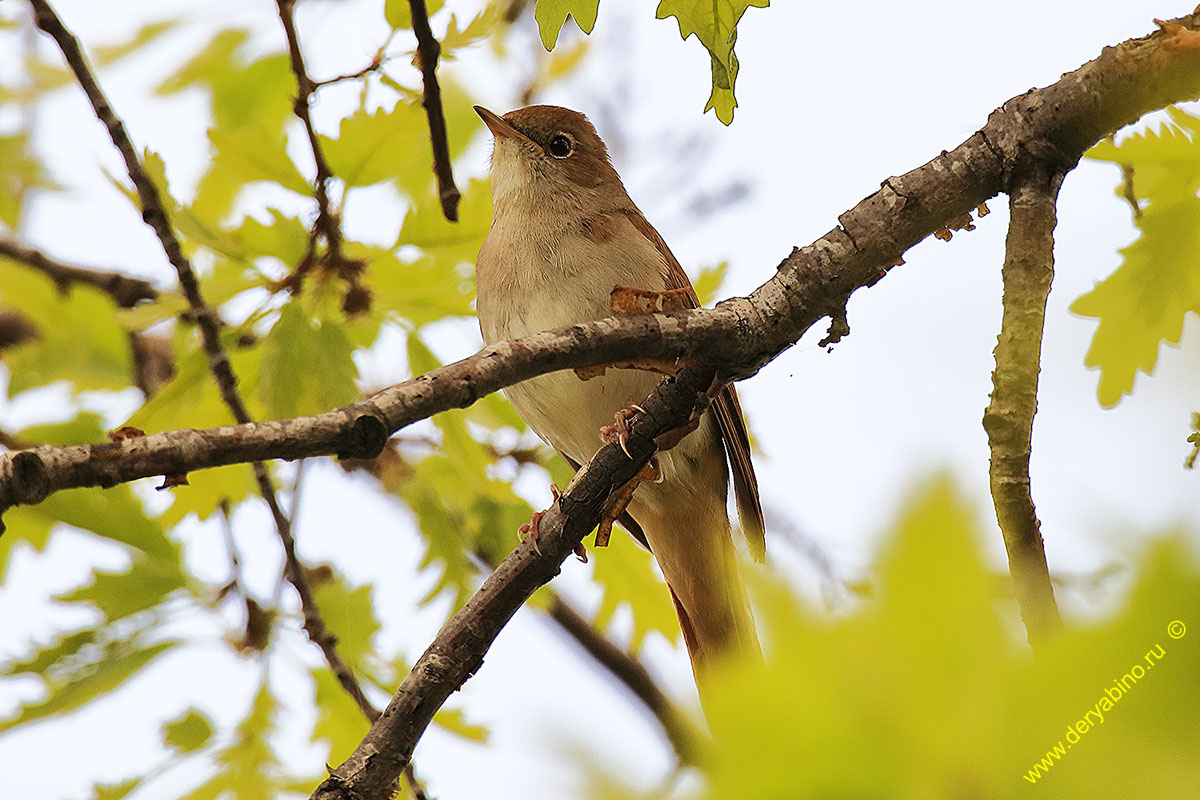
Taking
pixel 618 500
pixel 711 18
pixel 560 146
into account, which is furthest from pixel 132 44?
pixel 711 18

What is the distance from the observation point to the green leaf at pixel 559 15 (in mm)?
1796

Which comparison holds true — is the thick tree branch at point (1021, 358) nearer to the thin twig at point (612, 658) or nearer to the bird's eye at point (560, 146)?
the bird's eye at point (560, 146)

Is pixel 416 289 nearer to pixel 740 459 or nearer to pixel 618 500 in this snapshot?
pixel 740 459

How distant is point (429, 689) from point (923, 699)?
132cm

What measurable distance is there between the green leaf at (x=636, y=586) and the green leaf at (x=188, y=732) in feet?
4.26

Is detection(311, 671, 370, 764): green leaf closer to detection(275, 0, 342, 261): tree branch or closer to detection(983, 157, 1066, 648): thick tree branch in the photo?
detection(275, 0, 342, 261): tree branch

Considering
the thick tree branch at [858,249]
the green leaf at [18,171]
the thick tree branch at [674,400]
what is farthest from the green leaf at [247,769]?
the green leaf at [18,171]

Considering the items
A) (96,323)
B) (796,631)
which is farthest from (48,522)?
(796,631)

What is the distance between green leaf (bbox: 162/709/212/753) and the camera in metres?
3.40

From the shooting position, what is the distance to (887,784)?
2.29ft

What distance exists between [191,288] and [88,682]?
125cm

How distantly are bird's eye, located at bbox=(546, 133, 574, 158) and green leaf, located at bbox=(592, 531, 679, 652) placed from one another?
1.36 meters

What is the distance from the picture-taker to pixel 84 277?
479cm

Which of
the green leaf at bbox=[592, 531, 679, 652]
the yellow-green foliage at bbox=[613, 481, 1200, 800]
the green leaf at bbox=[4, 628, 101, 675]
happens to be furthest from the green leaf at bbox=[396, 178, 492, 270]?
the yellow-green foliage at bbox=[613, 481, 1200, 800]
